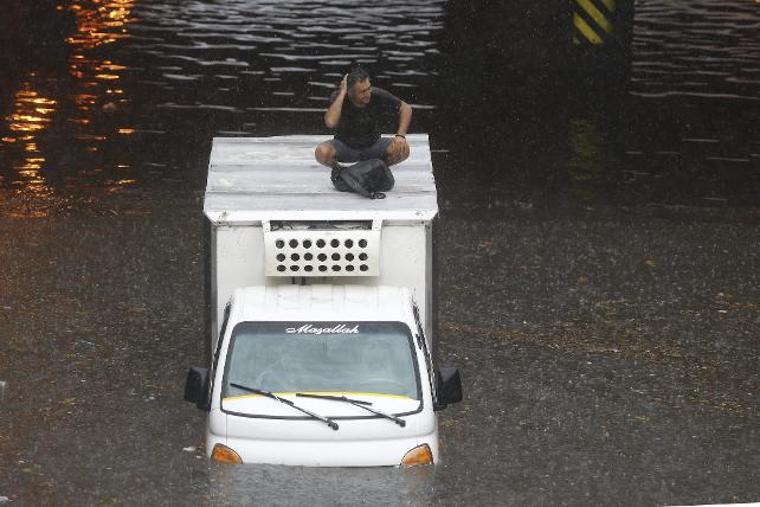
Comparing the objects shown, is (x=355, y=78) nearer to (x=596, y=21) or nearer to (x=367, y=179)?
(x=367, y=179)

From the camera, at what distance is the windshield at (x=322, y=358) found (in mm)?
11086

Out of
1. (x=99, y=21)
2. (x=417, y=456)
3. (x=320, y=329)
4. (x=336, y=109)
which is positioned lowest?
(x=99, y=21)

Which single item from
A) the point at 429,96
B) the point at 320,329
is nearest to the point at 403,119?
the point at 320,329

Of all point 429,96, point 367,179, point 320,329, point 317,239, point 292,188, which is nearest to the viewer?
point 320,329

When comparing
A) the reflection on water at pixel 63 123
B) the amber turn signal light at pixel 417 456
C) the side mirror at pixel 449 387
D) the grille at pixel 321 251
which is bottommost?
the reflection on water at pixel 63 123

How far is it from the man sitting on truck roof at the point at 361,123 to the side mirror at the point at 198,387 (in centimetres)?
310

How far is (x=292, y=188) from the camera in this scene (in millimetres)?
12844

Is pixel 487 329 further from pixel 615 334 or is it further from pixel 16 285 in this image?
pixel 16 285

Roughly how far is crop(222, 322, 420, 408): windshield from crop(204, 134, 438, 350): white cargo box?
2.19 ft

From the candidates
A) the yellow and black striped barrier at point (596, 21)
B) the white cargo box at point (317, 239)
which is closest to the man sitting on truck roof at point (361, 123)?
the white cargo box at point (317, 239)

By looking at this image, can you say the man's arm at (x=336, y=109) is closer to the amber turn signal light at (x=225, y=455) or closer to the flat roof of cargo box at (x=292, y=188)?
the flat roof of cargo box at (x=292, y=188)

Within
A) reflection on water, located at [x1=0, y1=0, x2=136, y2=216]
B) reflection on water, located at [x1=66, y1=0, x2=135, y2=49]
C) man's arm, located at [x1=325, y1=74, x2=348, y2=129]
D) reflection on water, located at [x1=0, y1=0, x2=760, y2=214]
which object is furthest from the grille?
reflection on water, located at [x1=66, y1=0, x2=135, y2=49]

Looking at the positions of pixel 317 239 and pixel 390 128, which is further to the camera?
pixel 390 128

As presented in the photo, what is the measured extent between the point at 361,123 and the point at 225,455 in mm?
4123
